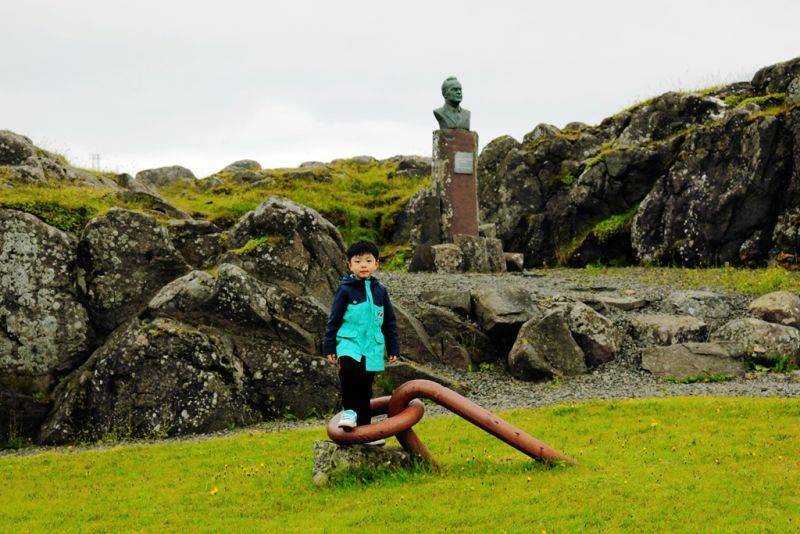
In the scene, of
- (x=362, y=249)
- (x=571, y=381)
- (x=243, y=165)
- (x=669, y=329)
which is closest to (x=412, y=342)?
(x=571, y=381)

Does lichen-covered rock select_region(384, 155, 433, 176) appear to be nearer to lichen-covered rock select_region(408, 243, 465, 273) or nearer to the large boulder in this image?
lichen-covered rock select_region(408, 243, 465, 273)

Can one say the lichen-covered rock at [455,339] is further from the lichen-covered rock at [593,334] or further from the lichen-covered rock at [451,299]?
the lichen-covered rock at [593,334]

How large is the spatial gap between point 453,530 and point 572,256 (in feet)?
94.9

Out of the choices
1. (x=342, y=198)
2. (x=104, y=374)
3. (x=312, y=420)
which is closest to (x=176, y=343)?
(x=104, y=374)

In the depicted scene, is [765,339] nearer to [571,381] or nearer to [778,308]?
[778,308]

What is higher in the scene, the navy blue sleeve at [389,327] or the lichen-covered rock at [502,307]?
the navy blue sleeve at [389,327]

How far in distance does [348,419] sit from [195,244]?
37.7 feet

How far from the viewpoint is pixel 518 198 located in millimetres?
39844

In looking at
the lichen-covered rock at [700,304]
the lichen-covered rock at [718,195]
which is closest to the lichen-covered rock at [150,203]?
the lichen-covered rock at [700,304]

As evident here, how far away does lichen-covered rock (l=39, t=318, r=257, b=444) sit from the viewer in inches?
622

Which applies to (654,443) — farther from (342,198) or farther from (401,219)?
(342,198)

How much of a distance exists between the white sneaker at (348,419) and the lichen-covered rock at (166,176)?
176ft

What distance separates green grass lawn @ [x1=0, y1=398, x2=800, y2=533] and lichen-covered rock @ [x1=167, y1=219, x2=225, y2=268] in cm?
699

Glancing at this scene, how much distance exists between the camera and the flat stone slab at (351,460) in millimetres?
10719
